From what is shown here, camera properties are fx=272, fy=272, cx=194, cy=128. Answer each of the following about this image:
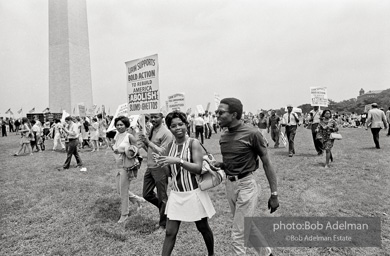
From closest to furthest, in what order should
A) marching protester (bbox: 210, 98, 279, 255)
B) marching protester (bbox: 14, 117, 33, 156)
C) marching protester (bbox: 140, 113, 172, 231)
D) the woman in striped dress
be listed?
marching protester (bbox: 210, 98, 279, 255) → the woman in striped dress → marching protester (bbox: 140, 113, 172, 231) → marching protester (bbox: 14, 117, 33, 156)

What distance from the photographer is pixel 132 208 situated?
527 centimetres

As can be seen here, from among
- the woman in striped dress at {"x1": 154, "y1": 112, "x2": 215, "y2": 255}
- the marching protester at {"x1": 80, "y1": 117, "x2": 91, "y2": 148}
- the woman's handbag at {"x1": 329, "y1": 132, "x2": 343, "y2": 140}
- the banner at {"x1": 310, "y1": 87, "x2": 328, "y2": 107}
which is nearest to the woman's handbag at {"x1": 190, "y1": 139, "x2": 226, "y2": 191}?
the woman in striped dress at {"x1": 154, "y1": 112, "x2": 215, "y2": 255}

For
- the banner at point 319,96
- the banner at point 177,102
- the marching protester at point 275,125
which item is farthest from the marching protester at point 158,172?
the marching protester at point 275,125

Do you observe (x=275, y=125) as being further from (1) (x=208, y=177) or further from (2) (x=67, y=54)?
(2) (x=67, y=54)

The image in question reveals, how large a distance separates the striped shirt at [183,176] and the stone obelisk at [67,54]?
3349 centimetres

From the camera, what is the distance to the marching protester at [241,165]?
2740mm

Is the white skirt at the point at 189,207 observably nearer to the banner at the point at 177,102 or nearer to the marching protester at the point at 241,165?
the marching protester at the point at 241,165

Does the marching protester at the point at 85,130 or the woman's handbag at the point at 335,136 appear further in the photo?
the marching protester at the point at 85,130

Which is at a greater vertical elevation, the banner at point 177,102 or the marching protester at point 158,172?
the banner at point 177,102

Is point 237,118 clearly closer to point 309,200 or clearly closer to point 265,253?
point 265,253

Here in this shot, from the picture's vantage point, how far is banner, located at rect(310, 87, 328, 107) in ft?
36.7

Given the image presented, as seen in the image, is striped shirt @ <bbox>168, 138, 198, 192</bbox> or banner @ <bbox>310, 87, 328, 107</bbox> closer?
striped shirt @ <bbox>168, 138, 198, 192</bbox>

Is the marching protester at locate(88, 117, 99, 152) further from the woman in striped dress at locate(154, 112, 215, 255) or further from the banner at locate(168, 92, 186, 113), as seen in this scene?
the woman in striped dress at locate(154, 112, 215, 255)

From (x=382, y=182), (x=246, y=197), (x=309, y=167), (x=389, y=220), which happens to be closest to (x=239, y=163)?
(x=246, y=197)
